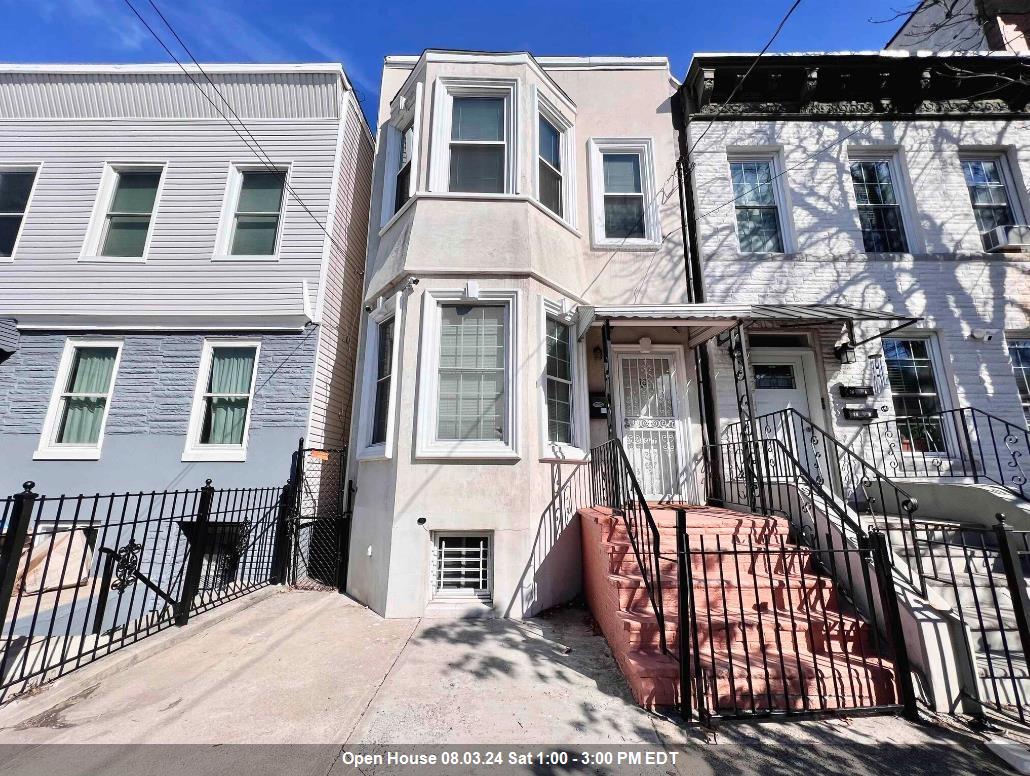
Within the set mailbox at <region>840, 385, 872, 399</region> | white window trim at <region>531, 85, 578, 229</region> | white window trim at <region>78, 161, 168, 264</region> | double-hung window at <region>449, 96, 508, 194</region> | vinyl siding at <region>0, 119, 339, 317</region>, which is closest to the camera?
mailbox at <region>840, 385, 872, 399</region>

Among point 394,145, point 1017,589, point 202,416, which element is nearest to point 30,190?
point 202,416

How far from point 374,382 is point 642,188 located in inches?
233

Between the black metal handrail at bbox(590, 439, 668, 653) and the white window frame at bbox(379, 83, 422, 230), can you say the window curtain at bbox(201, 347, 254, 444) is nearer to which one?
the white window frame at bbox(379, 83, 422, 230)

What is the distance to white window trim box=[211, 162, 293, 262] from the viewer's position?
7707mm

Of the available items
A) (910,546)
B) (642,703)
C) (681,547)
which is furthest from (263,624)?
(910,546)

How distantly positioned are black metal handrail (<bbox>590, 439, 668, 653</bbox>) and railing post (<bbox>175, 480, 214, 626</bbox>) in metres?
4.68

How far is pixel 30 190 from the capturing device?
838 centimetres

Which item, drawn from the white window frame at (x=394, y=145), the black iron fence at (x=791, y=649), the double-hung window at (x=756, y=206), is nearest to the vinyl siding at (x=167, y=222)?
the white window frame at (x=394, y=145)

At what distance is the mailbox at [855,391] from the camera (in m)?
6.79

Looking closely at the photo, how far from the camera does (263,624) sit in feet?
16.1

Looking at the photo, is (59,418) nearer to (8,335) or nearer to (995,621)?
(8,335)

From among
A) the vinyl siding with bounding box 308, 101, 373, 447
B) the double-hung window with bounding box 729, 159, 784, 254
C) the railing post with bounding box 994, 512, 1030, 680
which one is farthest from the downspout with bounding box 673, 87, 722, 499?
the vinyl siding with bounding box 308, 101, 373, 447

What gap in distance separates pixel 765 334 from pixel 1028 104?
7.16m

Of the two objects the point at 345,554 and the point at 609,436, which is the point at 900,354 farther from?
the point at 345,554
